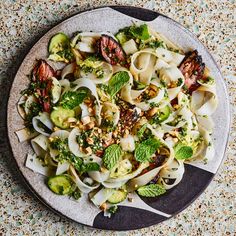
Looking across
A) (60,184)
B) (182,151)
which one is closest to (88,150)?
(60,184)

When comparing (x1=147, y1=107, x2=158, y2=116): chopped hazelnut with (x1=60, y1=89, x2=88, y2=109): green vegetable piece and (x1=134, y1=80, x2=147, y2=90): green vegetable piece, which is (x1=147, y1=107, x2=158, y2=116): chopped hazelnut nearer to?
(x1=134, y1=80, x2=147, y2=90): green vegetable piece

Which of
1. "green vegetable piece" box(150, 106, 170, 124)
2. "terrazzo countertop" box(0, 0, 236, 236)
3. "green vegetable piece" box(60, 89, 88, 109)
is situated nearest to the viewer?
"green vegetable piece" box(60, 89, 88, 109)

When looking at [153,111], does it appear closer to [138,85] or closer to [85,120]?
[138,85]

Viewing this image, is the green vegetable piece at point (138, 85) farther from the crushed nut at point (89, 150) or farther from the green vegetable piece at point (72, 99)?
the crushed nut at point (89, 150)

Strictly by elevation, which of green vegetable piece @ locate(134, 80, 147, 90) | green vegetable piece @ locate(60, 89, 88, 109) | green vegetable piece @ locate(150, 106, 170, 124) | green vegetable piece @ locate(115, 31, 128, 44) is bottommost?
green vegetable piece @ locate(150, 106, 170, 124)

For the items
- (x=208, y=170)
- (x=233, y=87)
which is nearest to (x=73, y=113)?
(x=208, y=170)

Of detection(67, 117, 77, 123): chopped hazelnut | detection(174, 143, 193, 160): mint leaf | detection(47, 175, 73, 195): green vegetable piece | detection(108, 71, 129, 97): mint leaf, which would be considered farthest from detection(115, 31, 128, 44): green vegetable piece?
detection(47, 175, 73, 195): green vegetable piece
